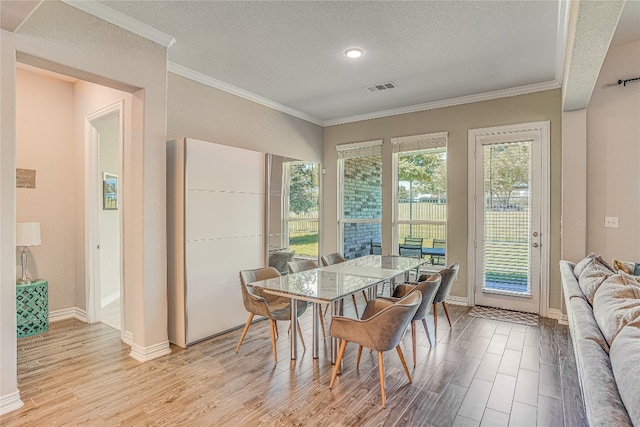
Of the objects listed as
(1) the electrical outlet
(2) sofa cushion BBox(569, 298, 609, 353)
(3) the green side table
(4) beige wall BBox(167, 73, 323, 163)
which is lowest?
(3) the green side table

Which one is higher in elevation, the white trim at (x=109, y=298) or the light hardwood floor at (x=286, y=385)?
the white trim at (x=109, y=298)

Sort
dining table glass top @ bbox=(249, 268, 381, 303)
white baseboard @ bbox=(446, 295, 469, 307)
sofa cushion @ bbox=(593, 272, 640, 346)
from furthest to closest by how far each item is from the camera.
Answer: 1. white baseboard @ bbox=(446, 295, 469, 307)
2. dining table glass top @ bbox=(249, 268, 381, 303)
3. sofa cushion @ bbox=(593, 272, 640, 346)

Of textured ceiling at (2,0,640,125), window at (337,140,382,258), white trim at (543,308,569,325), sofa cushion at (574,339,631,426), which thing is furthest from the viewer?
window at (337,140,382,258)

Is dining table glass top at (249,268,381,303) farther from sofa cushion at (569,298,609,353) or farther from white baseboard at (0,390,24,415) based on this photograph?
white baseboard at (0,390,24,415)

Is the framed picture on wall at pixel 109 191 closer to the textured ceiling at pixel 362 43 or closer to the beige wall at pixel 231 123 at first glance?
the beige wall at pixel 231 123

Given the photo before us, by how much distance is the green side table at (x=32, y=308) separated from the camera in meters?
3.60

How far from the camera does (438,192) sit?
201 inches

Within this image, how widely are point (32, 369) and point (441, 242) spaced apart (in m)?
4.77

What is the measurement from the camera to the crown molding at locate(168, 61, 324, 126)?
380cm

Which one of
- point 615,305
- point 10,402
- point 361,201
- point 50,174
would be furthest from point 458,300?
point 50,174

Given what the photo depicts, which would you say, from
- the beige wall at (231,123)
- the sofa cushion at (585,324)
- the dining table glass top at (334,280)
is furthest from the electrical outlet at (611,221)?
the beige wall at (231,123)

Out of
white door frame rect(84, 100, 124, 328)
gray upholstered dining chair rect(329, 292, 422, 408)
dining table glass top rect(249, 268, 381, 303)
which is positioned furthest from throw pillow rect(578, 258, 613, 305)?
white door frame rect(84, 100, 124, 328)

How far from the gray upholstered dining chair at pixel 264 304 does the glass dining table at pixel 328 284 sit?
0.15 metres

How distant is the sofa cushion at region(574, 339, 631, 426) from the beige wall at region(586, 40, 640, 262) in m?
2.98
